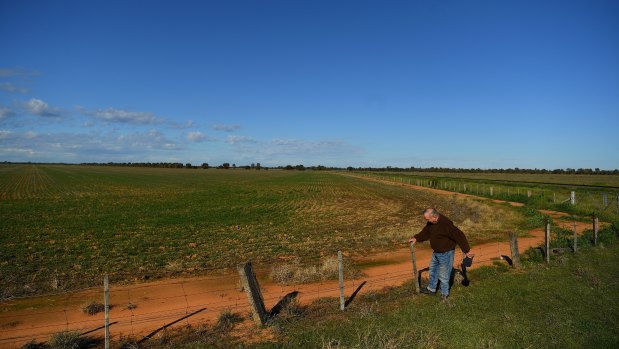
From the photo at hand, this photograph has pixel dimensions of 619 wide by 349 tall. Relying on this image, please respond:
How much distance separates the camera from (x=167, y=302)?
33.3 feet

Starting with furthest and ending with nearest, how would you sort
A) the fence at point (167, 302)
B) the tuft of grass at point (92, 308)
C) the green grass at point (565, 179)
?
the green grass at point (565, 179) → the tuft of grass at point (92, 308) → the fence at point (167, 302)

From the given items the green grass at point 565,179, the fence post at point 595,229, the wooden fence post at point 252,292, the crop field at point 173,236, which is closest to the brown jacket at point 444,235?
the wooden fence post at point 252,292

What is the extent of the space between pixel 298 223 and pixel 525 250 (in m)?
13.1

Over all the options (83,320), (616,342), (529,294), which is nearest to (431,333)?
(616,342)

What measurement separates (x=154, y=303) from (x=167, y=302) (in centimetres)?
32

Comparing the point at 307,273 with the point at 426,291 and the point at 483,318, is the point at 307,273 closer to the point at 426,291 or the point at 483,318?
the point at 426,291

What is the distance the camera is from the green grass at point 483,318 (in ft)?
22.0

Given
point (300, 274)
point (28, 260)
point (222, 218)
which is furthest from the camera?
point (222, 218)

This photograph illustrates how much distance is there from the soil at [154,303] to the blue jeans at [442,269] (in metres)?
1.83

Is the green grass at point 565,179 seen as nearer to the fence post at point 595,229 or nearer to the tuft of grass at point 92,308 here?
the fence post at point 595,229

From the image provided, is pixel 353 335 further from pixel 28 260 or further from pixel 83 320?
pixel 28 260

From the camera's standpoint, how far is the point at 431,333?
6922 millimetres

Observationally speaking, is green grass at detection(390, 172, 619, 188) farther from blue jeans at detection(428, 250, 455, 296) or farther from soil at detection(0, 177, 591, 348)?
blue jeans at detection(428, 250, 455, 296)

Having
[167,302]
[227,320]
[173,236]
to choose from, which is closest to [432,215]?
[227,320]
